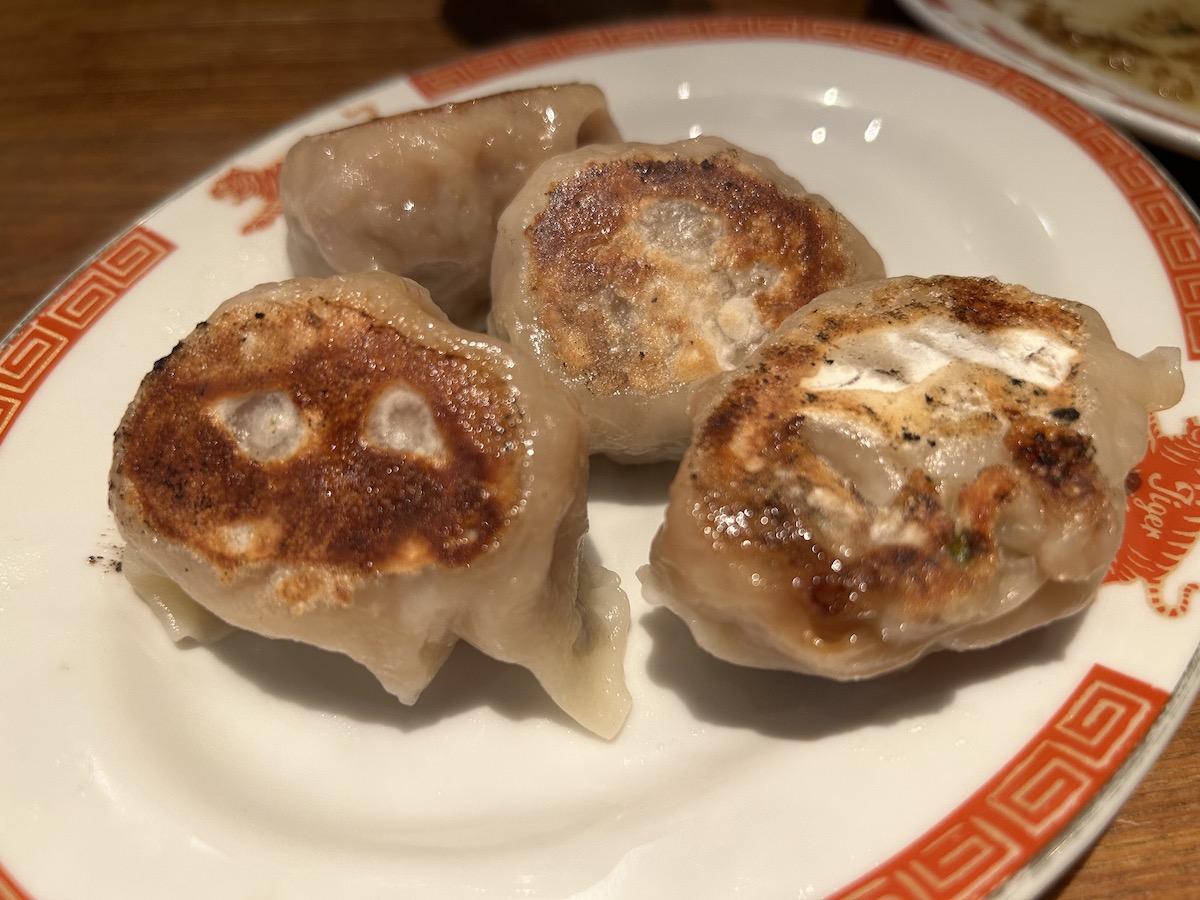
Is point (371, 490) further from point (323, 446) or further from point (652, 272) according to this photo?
point (652, 272)

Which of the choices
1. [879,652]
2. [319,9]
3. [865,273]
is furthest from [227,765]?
[319,9]

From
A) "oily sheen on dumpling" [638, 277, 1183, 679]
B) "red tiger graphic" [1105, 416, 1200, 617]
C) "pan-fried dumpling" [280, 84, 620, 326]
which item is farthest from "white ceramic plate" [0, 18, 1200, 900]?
"pan-fried dumpling" [280, 84, 620, 326]

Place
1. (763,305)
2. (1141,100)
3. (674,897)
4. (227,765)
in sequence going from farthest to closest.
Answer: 1. (1141,100)
2. (763,305)
3. (227,765)
4. (674,897)

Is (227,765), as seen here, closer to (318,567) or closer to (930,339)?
(318,567)

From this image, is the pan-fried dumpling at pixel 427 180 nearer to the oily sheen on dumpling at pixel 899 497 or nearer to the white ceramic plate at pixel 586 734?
the white ceramic plate at pixel 586 734

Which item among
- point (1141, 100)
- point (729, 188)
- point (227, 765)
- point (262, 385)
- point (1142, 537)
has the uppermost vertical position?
point (1141, 100)

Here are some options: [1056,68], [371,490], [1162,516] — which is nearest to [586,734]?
[371,490]
